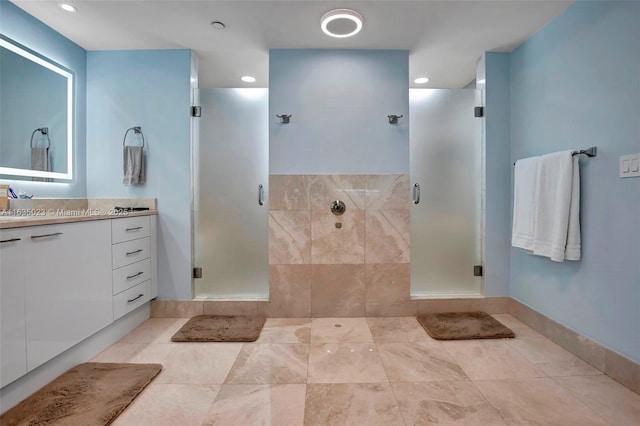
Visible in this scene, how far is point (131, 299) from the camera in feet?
7.17

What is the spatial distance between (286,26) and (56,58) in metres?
1.81

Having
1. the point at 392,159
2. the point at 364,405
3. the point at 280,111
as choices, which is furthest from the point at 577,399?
the point at 280,111

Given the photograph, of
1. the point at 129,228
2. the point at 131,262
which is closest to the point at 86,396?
the point at 131,262

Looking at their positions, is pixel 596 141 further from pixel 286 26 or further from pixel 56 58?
pixel 56 58

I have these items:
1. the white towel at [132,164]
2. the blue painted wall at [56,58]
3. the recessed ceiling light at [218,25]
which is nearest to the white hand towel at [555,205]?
the recessed ceiling light at [218,25]

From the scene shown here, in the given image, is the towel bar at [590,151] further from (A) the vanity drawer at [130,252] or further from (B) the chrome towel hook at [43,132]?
(B) the chrome towel hook at [43,132]

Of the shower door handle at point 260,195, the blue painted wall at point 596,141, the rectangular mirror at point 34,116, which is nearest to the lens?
the blue painted wall at point 596,141

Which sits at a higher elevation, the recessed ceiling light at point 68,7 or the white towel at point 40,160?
the recessed ceiling light at point 68,7

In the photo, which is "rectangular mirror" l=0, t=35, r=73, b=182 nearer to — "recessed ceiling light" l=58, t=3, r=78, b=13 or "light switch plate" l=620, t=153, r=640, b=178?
"recessed ceiling light" l=58, t=3, r=78, b=13

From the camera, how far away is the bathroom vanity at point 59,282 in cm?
134

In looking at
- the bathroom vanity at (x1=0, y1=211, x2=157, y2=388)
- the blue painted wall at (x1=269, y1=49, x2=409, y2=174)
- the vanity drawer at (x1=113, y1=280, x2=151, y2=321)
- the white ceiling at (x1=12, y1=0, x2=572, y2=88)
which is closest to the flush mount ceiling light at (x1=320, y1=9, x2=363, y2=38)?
the white ceiling at (x1=12, y1=0, x2=572, y2=88)

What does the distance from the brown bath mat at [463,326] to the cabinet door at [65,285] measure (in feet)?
7.57

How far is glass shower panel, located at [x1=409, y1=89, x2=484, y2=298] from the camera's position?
103 inches

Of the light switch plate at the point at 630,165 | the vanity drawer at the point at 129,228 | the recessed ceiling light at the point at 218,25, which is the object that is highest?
the recessed ceiling light at the point at 218,25
